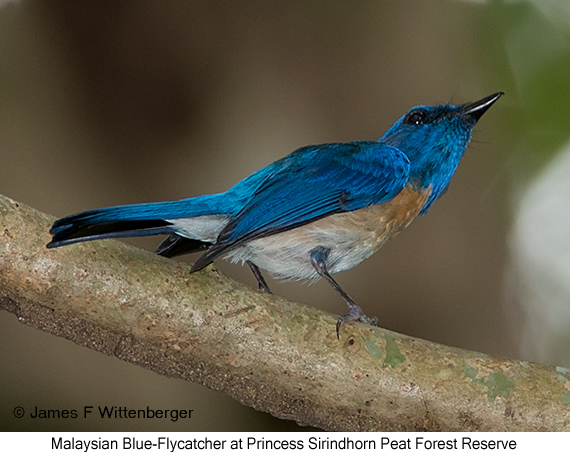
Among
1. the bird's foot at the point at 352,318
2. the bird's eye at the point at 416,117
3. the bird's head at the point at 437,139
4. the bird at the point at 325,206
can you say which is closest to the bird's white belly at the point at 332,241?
the bird at the point at 325,206

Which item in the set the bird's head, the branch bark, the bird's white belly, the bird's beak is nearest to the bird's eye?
the bird's head

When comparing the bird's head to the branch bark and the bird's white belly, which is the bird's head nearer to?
the bird's white belly

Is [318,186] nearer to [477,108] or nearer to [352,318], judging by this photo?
[352,318]

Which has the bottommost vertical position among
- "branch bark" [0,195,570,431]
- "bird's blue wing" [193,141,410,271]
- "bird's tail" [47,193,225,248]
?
"branch bark" [0,195,570,431]

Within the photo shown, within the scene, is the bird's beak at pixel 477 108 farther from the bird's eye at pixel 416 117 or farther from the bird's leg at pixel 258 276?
the bird's leg at pixel 258 276

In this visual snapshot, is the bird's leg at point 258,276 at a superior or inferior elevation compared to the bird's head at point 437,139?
inferior

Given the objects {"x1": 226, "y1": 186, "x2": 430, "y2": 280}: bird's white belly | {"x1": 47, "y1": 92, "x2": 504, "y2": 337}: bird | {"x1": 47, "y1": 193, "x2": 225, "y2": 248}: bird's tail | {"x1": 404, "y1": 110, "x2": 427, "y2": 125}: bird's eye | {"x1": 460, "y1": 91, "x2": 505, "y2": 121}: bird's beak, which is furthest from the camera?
{"x1": 404, "y1": 110, "x2": 427, "y2": 125}: bird's eye

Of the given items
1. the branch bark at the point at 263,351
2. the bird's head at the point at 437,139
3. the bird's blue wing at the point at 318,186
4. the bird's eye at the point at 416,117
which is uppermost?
the bird's eye at the point at 416,117

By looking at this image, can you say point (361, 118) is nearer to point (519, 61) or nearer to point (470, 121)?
point (470, 121)
